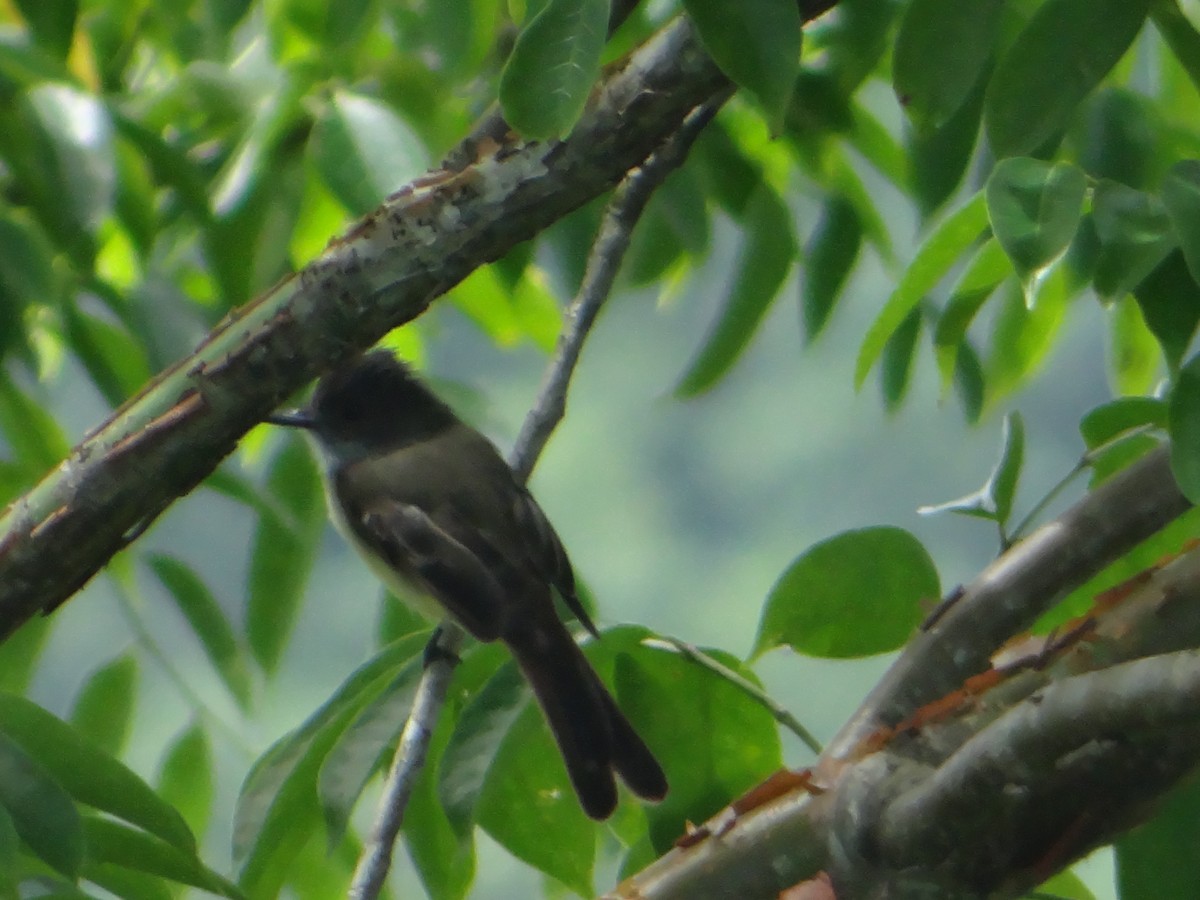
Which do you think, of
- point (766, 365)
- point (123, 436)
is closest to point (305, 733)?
point (123, 436)

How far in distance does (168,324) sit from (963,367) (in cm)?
91

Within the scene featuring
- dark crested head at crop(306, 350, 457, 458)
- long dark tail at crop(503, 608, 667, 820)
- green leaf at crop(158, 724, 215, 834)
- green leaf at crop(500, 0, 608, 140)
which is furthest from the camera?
dark crested head at crop(306, 350, 457, 458)

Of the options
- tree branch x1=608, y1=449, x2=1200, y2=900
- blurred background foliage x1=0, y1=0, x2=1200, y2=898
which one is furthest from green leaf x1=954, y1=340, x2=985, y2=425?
tree branch x1=608, y1=449, x2=1200, y2=900

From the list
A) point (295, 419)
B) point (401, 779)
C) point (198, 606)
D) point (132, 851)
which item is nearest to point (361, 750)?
point (401, 779)

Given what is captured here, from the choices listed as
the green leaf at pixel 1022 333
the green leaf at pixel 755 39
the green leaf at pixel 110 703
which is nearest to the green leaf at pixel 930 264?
the green leaf at pixel 755 39

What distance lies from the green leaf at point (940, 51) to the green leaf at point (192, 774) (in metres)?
1.13

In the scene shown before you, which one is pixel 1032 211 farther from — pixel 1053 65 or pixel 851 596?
pixel 851 596

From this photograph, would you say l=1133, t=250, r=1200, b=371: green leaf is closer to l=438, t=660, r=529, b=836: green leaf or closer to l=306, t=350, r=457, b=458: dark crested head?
l=438, t=660, r=529, b=836: green leaf

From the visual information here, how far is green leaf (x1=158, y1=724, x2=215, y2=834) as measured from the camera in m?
1.79

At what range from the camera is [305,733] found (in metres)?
1.44

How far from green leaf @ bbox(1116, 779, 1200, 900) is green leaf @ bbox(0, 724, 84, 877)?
2.67 feet

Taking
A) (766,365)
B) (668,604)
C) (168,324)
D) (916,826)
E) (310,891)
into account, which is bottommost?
(916,826)

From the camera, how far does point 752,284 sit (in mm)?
1802

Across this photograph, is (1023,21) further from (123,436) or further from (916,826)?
(123,436)
